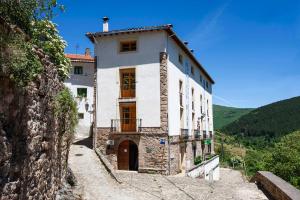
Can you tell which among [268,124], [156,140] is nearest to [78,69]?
[156,140]

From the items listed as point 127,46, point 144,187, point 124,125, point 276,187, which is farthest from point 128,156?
point 276,187

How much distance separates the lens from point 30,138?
652 centimetres

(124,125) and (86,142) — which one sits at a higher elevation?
(124,125)

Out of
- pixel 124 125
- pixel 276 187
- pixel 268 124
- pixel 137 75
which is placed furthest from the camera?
pixel 268 124

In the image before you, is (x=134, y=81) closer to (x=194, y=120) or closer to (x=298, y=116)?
(x=194, y=120)

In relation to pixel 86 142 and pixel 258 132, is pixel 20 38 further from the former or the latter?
pixel 258 132

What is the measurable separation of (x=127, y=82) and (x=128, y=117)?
2487mm

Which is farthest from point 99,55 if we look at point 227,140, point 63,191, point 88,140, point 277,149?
point 227,140

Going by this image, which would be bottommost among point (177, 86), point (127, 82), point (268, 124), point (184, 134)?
point (268, 124)

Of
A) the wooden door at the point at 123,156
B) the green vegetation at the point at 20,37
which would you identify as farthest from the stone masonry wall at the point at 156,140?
the green vegetation at the point at 20,37

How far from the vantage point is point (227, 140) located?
9475 cm

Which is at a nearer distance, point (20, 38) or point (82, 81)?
point (20, 38)

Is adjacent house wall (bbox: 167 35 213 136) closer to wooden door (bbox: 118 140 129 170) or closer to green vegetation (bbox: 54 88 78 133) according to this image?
wooden door (bbox: 118 140 129 170)

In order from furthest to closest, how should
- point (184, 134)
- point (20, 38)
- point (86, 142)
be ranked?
1. point (86, 142)
2. point (184, 134)
3. point (20, 38)
